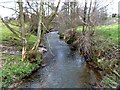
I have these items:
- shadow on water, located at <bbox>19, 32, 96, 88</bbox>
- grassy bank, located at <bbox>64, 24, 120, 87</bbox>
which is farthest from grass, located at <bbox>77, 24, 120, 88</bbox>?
shadow on water, located at <bbox>19, 32, 96, 88</bbox>

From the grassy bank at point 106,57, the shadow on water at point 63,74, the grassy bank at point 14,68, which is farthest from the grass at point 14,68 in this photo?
the grassy bank at point 106,57

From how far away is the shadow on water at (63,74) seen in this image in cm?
1248

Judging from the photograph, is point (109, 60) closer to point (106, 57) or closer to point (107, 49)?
point (106, 57)

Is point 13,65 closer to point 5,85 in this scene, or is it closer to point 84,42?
point 5,85

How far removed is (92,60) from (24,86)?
273 inches

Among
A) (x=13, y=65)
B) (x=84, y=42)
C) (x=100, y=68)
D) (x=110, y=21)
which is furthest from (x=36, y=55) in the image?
(x=110, y=21)

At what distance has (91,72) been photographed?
1486 cm

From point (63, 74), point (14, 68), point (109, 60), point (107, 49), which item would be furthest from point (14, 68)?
point (107, 49)

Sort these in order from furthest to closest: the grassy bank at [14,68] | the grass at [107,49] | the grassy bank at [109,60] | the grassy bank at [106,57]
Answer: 1. the grassy bank at [14,68]
2. the grassy bank at [106,57]
3. the grassy bank at [109,60]
4. the grass at [107,49]

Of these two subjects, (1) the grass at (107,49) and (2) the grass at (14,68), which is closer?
(1) the grass at (107,49)

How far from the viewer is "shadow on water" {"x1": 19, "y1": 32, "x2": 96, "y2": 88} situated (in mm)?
12484

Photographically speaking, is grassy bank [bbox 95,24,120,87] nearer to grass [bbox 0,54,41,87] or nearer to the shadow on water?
the shadow on water

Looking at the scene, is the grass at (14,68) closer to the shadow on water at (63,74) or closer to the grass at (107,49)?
the shadow on water at (63,74)

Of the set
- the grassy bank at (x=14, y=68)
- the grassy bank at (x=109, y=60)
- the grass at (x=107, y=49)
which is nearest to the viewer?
the grass at (x=107, y=49)
